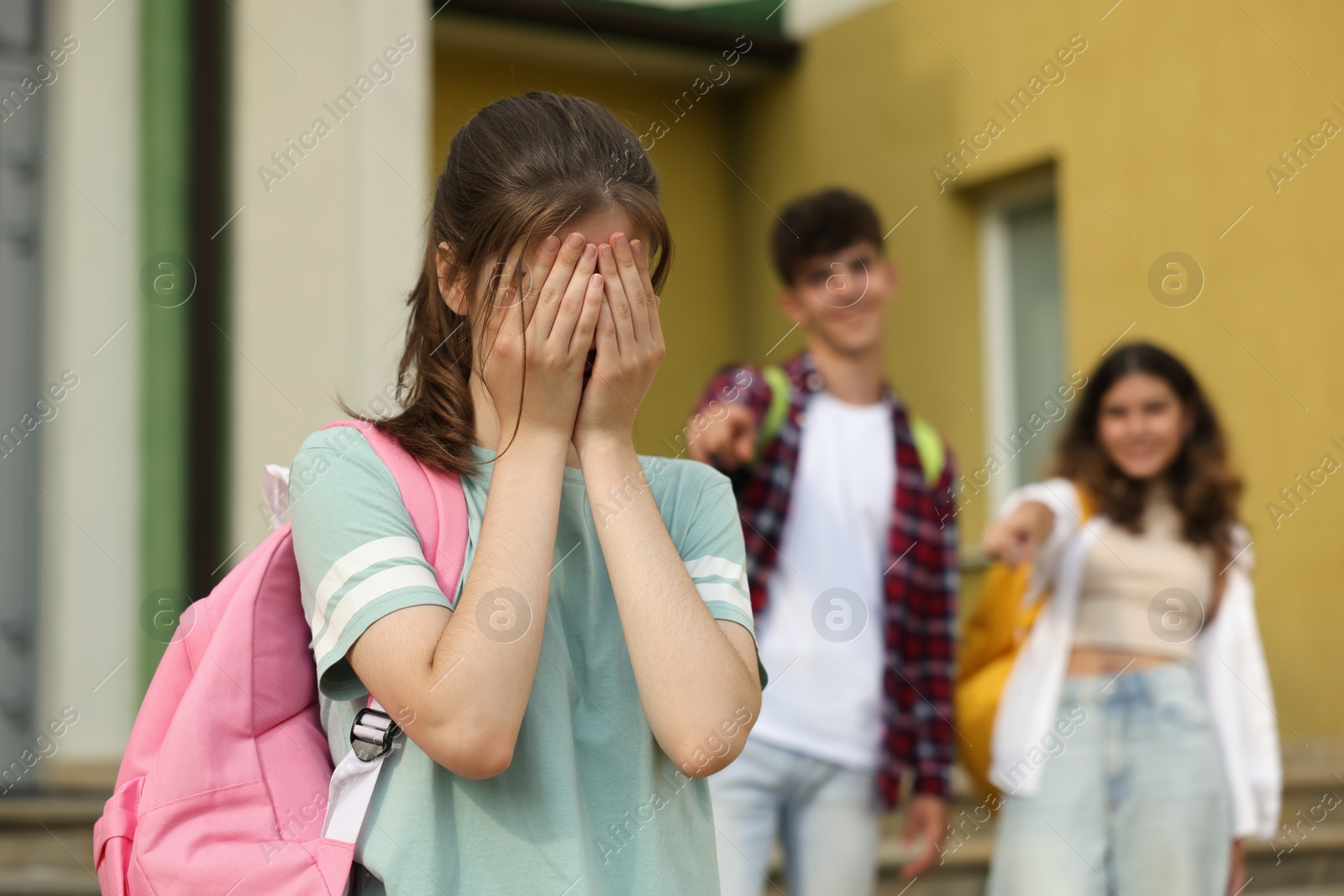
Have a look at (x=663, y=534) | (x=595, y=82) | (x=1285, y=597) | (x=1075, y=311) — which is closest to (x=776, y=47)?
(x=595, y=82)

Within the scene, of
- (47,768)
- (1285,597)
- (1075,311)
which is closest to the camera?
(47,768)

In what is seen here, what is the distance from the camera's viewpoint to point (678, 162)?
813 centimetres

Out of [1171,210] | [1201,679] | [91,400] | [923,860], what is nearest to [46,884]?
[91,400]

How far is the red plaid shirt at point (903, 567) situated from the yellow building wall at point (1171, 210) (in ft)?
7.85

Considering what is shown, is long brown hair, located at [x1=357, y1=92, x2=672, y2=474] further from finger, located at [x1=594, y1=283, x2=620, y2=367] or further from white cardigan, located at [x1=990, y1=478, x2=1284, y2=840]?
white cardigan, located at [x1=990, y1=478, x2=1284, y2=840]

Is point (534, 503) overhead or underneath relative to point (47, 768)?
overhead

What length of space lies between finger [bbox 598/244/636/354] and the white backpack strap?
1.47 ft

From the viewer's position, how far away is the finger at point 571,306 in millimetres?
1396

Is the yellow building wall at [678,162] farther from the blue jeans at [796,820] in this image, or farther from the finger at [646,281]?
the finger at [646,281]

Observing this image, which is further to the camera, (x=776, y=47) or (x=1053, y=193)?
(x=776, y=47)

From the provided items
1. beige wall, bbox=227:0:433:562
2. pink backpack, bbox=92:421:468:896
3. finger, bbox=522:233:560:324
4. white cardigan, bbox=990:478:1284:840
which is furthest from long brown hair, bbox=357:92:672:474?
beige wall, bbox=227:0:433:562

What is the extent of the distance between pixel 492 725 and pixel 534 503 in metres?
0.23

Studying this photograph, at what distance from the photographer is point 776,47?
312 inches

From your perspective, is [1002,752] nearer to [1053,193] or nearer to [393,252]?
[393,252]
